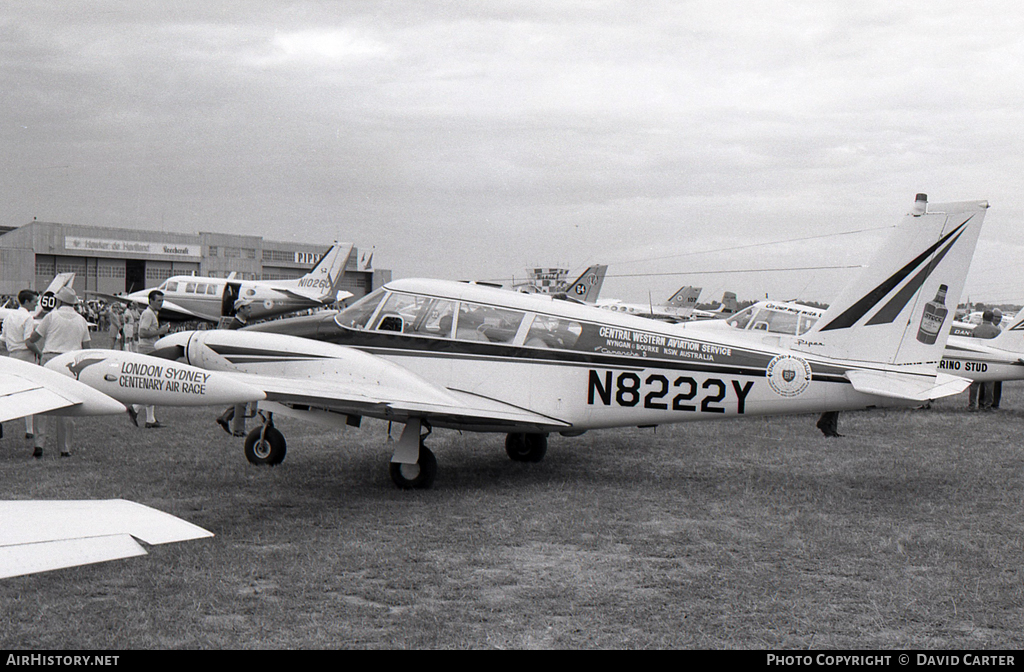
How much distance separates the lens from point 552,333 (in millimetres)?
8617

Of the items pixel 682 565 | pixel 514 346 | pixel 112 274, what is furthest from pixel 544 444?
pixel 112 274

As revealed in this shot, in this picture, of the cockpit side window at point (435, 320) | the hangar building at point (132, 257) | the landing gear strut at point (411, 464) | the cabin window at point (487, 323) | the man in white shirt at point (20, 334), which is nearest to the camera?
the landing gear strut at point (411, 464)

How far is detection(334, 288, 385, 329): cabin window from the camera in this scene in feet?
30.0

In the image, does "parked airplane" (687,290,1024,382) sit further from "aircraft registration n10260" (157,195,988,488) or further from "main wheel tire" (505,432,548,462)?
"aircraft registration n10260" (157,195,988,488)

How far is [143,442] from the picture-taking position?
10719 millimetres

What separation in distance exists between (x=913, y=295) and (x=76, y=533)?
8.36 meters

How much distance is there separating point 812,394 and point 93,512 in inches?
293

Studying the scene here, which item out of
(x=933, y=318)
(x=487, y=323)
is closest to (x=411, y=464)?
(x=487, y=323)

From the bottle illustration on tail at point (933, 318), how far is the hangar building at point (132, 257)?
54833 mm

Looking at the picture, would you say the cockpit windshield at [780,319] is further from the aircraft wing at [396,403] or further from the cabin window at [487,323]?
the aircraft wing at [396,403]

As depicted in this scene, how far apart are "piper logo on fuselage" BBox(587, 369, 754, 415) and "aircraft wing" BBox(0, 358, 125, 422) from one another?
5.84m

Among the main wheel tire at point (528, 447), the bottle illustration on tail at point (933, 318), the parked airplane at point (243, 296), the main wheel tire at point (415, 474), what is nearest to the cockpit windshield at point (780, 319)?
the bottle illustration on tail at point (933, 318)

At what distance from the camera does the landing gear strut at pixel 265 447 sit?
9344 millimetres

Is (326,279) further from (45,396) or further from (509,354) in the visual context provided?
(45,396)
